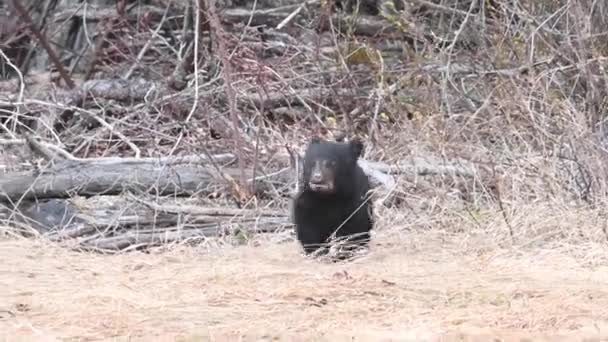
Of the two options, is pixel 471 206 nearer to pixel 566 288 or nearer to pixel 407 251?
pixel 407 251

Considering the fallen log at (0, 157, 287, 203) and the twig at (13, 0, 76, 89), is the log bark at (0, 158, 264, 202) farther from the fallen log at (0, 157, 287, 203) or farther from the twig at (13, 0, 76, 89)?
the twig at (13, 0, 76, 89)

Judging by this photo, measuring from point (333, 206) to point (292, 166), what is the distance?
166 centimetres

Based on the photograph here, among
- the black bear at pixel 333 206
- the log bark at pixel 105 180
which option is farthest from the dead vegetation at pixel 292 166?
the black bear at pixel 333 206

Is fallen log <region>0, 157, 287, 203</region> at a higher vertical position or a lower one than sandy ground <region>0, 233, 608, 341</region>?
lower

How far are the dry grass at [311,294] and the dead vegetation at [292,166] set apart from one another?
0.02 meters

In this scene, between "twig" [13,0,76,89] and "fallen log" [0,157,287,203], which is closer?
"fallen log" [0,157,287,203]

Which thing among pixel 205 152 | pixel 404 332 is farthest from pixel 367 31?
pixel 404 332

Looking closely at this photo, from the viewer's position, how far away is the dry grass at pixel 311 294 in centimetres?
568

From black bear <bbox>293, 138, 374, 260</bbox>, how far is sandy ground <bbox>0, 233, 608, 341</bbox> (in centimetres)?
16

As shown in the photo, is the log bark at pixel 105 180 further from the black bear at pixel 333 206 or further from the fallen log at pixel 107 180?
the black bear at pixel 333 206

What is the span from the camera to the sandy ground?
5.66 metres

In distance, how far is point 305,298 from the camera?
6.21m

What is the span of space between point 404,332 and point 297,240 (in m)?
2.75

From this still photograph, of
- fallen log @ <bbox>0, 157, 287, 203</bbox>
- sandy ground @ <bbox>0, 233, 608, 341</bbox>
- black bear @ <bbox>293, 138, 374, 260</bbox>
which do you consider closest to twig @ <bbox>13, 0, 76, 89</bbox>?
fallen log @ <bbox>0, 157, 287, 203</bbox>
